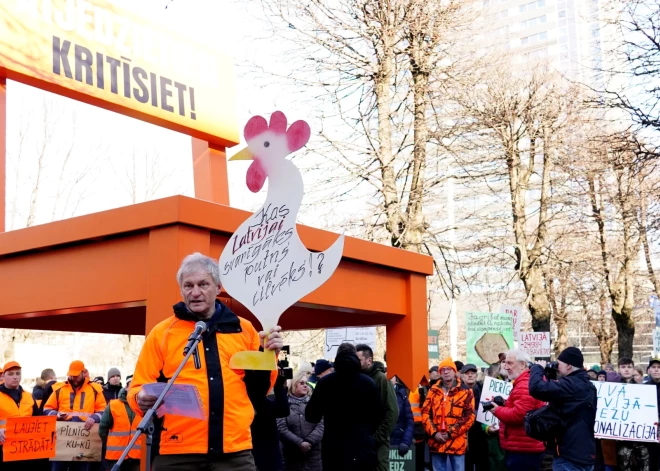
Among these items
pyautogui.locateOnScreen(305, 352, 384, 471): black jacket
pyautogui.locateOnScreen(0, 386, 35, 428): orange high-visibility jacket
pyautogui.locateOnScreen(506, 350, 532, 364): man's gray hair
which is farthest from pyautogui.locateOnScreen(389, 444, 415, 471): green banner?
pyautogui.locateOnScreen(0, 386, 35, 428): orange high-visibility jacket

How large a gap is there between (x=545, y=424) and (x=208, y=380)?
4885 millimetres

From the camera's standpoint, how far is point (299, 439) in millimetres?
9156

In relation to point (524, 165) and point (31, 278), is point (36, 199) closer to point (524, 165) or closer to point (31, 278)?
point (524, 165)

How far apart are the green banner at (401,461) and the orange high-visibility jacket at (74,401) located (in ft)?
12.7

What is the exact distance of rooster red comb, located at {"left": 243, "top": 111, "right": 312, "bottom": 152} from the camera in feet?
16.5

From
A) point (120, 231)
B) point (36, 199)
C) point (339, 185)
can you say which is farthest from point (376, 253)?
point (36, 199)

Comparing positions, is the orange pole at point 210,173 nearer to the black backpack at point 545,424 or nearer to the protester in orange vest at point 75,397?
the protester in orange vest at point 75,397

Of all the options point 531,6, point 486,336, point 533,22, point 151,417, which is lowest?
point 486,336

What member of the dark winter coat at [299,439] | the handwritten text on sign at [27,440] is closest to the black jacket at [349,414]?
the dark winter coat at [299,439]

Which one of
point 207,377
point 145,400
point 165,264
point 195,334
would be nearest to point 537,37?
point 165,264

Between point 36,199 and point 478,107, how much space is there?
16086mm

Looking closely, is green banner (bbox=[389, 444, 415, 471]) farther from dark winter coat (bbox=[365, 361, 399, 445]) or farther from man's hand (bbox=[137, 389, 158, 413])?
man's hand (bbox=[137, 389, 158, 413])

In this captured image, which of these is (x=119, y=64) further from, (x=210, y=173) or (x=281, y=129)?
(x=281, y=129)

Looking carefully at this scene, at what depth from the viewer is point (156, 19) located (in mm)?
10570
